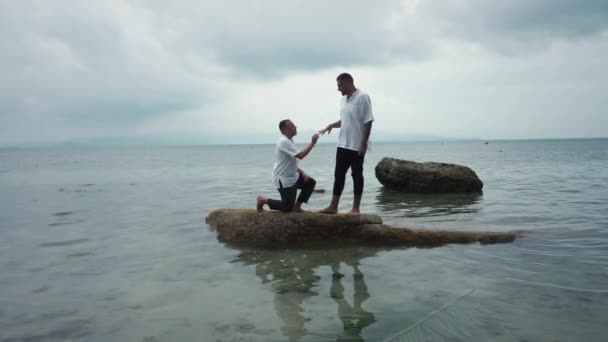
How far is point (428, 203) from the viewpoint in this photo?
547 inches

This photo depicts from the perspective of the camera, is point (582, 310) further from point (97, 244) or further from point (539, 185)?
point (539, 185)

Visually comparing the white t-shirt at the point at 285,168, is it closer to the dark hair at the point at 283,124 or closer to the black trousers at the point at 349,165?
the dark hair at the point at 283,124

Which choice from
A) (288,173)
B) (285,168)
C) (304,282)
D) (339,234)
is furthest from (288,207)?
(304,282)

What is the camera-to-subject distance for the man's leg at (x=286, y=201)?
822 cm

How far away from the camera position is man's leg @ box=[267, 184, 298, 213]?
8.22m

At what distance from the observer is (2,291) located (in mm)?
6250

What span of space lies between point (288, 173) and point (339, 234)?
5.28 feet

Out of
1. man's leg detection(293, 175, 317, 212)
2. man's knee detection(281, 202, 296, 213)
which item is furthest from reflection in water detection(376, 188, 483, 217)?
man's knee detection(281, 202, 296, 213)

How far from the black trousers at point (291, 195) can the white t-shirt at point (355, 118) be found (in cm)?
110

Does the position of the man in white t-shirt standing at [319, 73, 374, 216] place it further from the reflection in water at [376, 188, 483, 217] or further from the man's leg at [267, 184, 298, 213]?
the reflection in water at [376, 188, 483, 217]

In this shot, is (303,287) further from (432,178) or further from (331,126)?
(432,178)

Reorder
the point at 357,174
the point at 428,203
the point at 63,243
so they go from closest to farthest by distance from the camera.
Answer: the point at 357,174 < the point at 63,243 < the point at 428,203

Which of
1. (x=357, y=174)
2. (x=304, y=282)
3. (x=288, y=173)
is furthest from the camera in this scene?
(x=288, y=173)

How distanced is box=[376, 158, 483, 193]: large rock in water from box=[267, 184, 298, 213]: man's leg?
9348 millimetres
